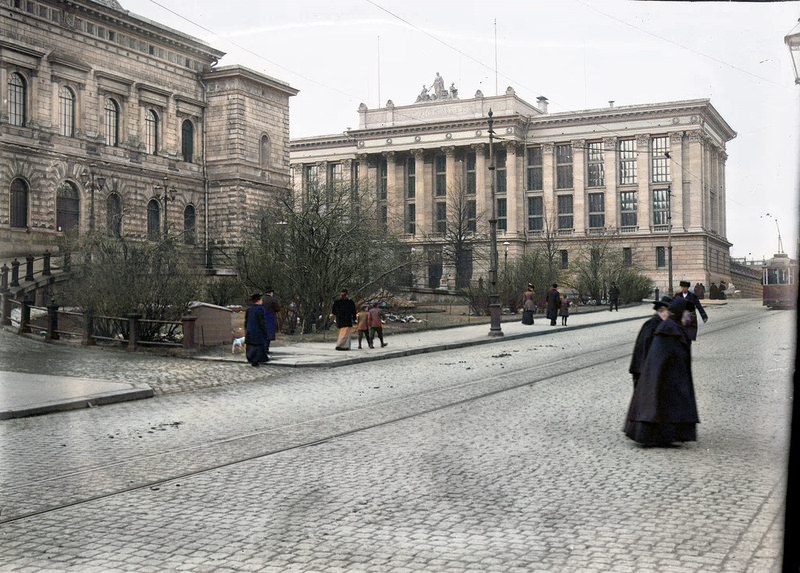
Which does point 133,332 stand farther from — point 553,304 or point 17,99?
point 553,304

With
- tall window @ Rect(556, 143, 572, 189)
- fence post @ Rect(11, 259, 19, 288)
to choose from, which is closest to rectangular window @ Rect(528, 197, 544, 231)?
tall window @ Rect(556, 143, 572, 189)

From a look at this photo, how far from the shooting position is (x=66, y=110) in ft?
20.3

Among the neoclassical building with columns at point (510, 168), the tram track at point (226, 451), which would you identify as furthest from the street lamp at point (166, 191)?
the neoclassical building with columns at point (510, 168)

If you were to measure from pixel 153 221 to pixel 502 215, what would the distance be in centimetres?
7467

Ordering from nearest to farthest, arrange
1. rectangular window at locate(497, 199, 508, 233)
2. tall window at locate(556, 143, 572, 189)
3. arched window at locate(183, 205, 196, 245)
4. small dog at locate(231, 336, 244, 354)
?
arched window at locate(183, 205, 196, 245), small dog at locate(231, 336, 244, 354), tall window at locate(556, 143, 572, 189), rectangular window at locate(497, 199, 508, 233)

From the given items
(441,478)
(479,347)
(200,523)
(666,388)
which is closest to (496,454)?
(441,478)

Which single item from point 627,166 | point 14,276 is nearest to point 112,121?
point 14,276

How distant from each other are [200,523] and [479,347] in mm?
17753

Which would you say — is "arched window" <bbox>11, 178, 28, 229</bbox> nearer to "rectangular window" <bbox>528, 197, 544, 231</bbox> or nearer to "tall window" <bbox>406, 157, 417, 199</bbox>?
"rectangular window" <bbox>528, 197, 544, 231</bbox>

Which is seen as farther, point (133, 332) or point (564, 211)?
point (564, 211)

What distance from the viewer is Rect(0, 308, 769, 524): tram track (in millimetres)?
5957

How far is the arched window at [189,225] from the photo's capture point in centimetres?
739

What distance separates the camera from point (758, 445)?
7.26 metres

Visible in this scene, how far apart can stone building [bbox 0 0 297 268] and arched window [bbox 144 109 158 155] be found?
21mm
